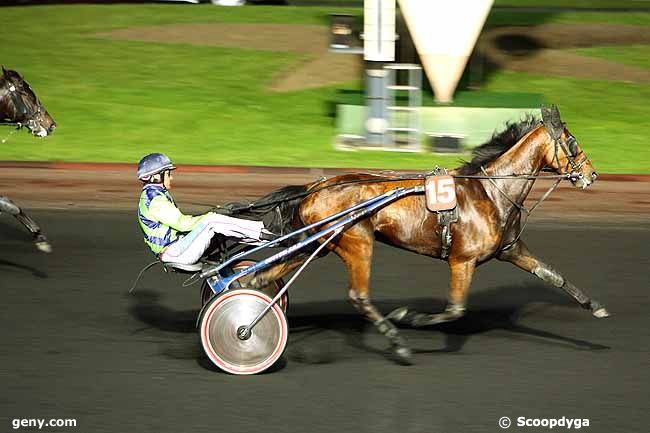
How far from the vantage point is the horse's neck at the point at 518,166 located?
724 cm

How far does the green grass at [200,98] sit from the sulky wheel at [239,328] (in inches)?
318

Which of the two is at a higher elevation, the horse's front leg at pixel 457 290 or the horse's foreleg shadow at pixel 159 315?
the horse's front leg at pixel 457 290

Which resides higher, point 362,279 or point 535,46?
point 535,46

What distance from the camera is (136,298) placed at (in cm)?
884

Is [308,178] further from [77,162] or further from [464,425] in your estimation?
[464,425]

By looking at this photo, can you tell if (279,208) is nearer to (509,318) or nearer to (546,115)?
(546,115)

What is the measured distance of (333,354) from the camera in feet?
24.2

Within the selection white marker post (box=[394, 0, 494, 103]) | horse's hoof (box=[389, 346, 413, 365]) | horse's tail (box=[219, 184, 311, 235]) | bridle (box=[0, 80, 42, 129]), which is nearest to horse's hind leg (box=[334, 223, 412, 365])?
horse's hoof (box=[389, 346, 413, 365])

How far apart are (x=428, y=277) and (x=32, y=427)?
4526 mm

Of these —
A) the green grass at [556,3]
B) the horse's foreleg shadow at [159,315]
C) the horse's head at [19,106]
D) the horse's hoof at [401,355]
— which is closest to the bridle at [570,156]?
the horse's hoof at [401,355]

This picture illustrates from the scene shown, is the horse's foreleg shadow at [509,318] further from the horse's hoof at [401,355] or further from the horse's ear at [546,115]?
the horse's ear at [546,115]

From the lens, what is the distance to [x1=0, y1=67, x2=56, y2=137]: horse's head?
396 inches

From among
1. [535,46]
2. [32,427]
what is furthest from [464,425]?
[535,46]

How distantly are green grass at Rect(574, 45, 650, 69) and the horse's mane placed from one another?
49.0 feet
